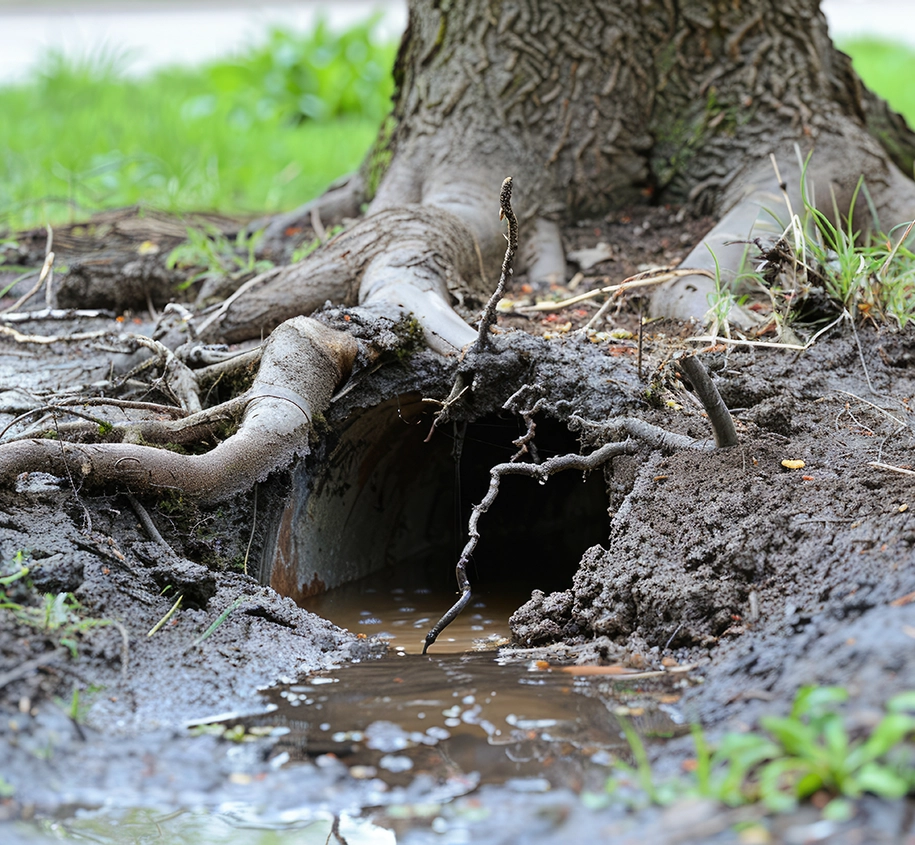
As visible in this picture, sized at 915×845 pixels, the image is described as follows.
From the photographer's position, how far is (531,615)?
281cm

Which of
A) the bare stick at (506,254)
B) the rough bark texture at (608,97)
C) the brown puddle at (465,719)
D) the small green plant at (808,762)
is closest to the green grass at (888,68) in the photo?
the rough bark texture at (608,97)

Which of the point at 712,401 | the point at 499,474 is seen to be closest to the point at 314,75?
the point at 499,474

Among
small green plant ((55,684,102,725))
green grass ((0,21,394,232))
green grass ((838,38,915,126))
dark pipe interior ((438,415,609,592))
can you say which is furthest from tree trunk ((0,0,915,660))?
green grass ((838,38,915,126))

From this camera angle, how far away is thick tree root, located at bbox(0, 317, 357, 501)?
105 inches

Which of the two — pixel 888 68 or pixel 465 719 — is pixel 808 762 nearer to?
pixel 465 719

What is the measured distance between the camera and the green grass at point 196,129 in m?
6.79

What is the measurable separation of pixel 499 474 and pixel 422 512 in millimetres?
2200

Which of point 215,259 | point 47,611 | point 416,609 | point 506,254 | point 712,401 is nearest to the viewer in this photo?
point 47,611

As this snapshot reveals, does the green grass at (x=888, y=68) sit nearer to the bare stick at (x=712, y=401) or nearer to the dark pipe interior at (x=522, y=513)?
the dark pipe interior at (x=522, y=513)

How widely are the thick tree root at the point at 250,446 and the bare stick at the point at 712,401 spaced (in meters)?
1.37

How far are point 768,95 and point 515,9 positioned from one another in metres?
1.49

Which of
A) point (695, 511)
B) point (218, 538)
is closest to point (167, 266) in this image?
point (218, 538)

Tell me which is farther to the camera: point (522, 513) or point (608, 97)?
point (522, 513)

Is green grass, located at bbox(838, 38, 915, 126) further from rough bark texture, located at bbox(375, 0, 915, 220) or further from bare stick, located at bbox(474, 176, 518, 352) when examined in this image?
bare stick, located at bbox(474, 176, 518, 352)
